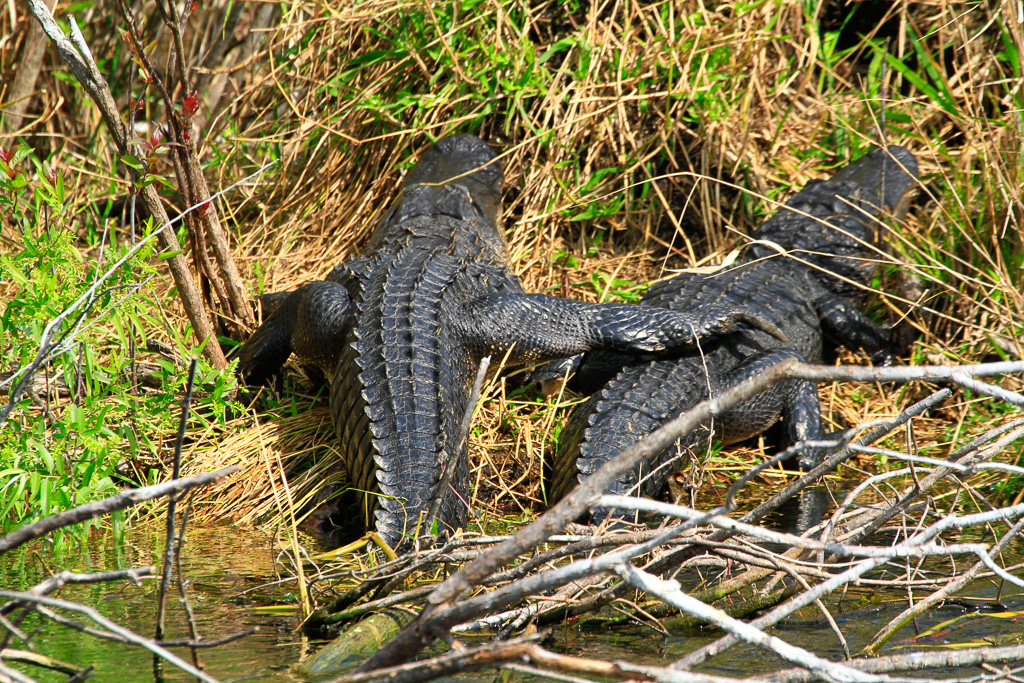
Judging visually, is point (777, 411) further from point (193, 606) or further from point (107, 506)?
point (107, 506)

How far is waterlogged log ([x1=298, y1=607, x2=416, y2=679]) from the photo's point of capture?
189 cm

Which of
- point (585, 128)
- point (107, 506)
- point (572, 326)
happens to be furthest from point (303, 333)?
point (107, 506)

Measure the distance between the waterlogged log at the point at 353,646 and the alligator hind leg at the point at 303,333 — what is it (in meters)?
1.53

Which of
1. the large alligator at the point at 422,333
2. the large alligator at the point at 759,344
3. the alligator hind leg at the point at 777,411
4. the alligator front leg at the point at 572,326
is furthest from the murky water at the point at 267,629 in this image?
the alligator front leg at the point at 572,326

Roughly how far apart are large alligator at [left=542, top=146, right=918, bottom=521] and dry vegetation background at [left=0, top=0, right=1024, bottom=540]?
18 cm

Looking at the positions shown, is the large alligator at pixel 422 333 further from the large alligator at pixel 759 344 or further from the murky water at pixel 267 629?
the murky water at pixel 267 629

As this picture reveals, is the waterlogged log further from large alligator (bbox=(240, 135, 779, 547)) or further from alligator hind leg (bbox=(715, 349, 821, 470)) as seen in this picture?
alligator hind leg (bbox=(715, 349, 821, 470))

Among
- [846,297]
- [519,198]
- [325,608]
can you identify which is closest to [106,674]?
[325,608]

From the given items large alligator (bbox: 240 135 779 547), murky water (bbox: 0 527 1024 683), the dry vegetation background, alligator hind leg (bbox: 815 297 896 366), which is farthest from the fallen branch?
alligator hind leg (bbox: 815 297 896 366)

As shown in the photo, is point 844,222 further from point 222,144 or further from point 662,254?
point 222,144

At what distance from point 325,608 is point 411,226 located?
2219 mm

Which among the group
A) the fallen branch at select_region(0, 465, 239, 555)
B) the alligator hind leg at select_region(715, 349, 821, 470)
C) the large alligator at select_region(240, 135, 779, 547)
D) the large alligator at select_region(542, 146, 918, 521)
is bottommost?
the alligator hind leg at select_region(715, 349, 821, 470)

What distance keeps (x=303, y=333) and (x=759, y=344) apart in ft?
6.05

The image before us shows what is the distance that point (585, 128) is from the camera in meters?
4.36
